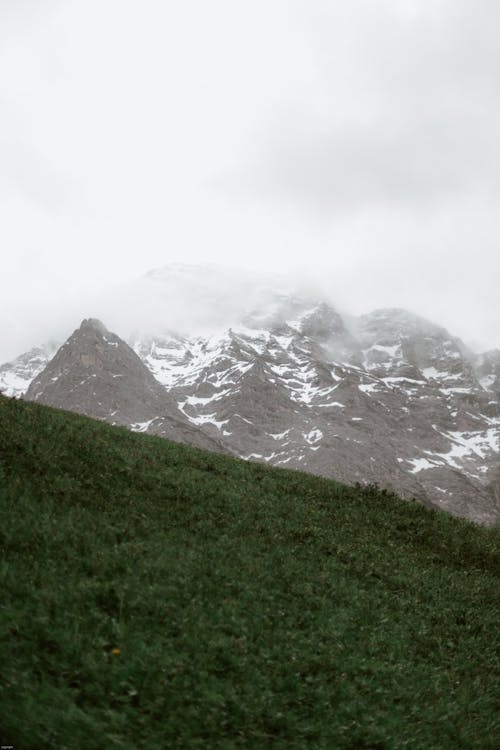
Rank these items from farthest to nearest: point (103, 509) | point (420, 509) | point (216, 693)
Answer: point (420, 509), point (103, 509), point (216, 693)

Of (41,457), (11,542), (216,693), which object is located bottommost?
(216,693)

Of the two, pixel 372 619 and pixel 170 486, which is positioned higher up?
pixel 170 486

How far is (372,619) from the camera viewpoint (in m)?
14.7

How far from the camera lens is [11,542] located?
13.0 metres

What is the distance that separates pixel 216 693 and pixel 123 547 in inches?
180

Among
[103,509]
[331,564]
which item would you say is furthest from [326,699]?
[103,509]

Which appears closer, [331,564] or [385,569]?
[331,564]

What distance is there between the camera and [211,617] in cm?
1216

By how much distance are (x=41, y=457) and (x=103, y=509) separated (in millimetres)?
2895

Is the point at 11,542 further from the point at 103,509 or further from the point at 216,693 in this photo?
the point at 216,693

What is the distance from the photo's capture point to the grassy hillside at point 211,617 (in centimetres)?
954

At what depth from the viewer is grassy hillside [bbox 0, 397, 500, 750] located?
9539mm

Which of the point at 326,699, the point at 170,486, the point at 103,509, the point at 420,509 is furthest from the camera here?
the point at 420,509

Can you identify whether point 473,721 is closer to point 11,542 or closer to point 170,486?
point 11,542
